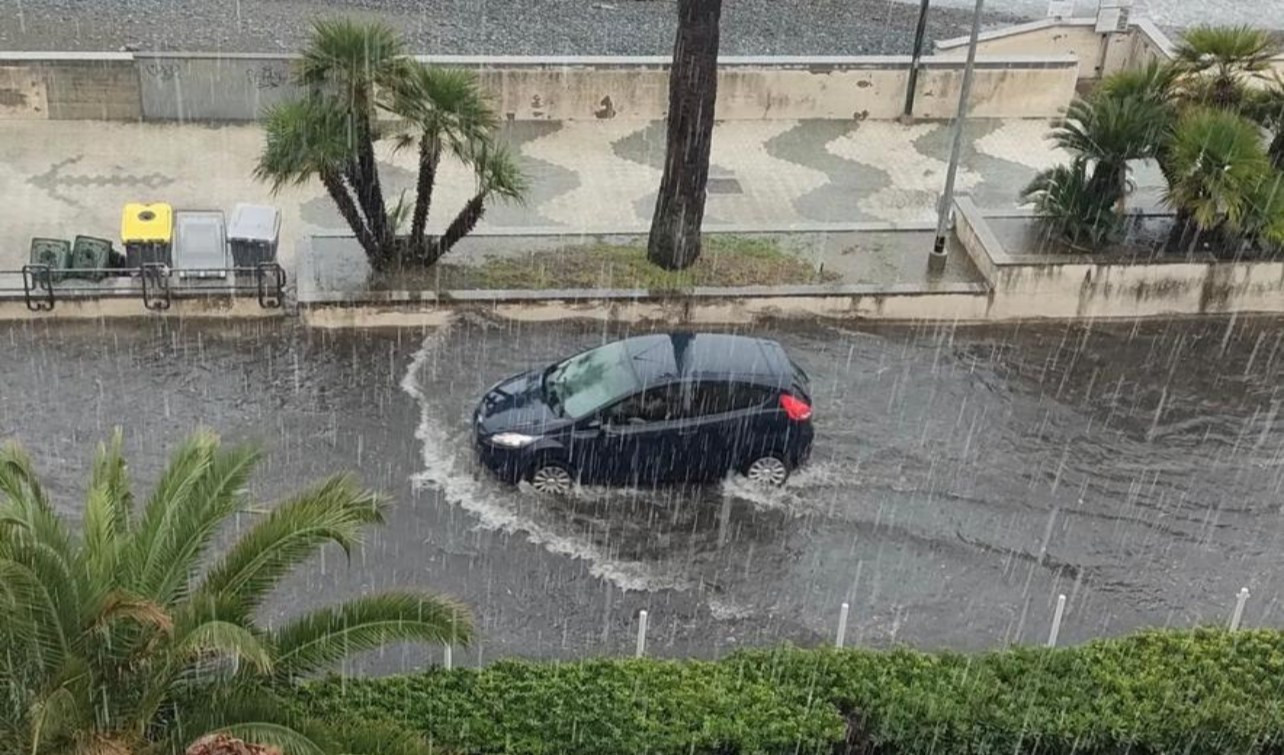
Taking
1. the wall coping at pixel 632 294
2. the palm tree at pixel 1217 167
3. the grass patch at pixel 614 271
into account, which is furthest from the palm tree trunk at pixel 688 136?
the palm tree at pixel 1217 167

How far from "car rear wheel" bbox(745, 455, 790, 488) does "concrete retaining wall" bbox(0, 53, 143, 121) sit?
12136 mm

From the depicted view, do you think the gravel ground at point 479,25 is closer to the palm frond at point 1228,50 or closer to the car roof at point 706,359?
the palm frond at point 1228,50

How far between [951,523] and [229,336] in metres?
8.50

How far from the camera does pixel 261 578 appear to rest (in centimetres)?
935

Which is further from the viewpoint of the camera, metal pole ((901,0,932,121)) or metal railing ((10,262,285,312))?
metal pole ((901,0,932,121))

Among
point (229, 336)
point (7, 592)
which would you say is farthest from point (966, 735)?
point (229, 336)

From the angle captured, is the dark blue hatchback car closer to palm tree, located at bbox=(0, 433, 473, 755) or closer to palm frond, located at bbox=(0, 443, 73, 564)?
palm tree, located at bbox=(0, 433, 473, 755)

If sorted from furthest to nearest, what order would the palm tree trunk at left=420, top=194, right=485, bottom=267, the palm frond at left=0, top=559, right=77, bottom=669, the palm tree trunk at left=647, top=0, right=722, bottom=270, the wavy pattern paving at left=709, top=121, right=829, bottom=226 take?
1. the wavy pattern paving at left=709, top=121, right=829, bottom=226
2. the palm tree trunk at left=420, top=194, right=485, bottom=267
3. the palm tree trunk at left=647, top=0, right=722, bottom=270
4. the palm frond at left=0, top=559, right=77, bottom=669

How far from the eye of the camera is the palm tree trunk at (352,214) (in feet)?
55.4

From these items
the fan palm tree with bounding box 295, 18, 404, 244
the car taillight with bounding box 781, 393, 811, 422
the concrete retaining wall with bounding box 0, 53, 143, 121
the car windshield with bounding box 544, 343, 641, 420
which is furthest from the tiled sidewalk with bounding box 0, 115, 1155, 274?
the car taillight with bounding box 781, 393, 811, 422

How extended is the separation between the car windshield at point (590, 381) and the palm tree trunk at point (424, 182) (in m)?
3.42

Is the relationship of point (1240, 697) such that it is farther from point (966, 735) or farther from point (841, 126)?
point (841, 126)

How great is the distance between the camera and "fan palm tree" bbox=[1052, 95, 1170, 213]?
59.9ft

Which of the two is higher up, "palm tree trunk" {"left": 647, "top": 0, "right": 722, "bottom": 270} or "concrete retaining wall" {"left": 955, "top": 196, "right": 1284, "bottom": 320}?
"palm tree trunk" {"left": 647, "top": 0, "right": 722, "bottom": 270}
